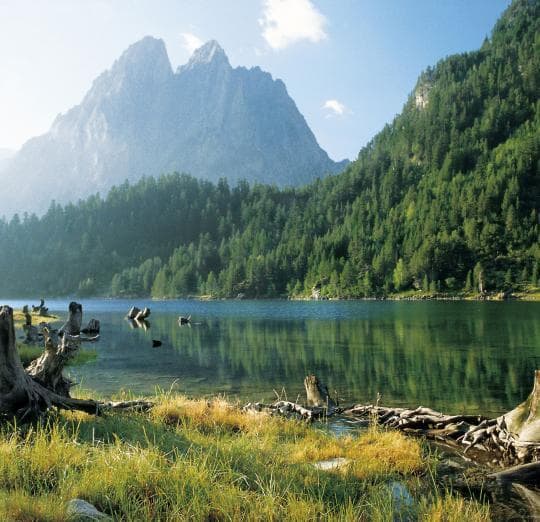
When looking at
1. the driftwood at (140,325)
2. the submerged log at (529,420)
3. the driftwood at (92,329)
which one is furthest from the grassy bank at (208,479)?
the driftwood at (140,325)

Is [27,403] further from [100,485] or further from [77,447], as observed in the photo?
[100,485]

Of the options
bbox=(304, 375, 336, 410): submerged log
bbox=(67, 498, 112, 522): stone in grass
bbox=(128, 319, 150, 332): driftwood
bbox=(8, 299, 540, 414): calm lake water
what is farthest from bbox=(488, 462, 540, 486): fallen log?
bbox=(128, 319, 150, 332): driftwood

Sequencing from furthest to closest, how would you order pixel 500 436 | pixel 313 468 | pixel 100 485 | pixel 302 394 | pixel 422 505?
1. pixel 302 394
2. pixel 500 436
3. pixel 313 468
4. pixel 422 505
5. pixel 100 485

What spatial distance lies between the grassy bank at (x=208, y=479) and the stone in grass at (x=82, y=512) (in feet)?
0.38

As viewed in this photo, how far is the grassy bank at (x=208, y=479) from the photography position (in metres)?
7.20

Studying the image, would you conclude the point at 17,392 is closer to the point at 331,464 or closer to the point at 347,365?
the point at 331,464

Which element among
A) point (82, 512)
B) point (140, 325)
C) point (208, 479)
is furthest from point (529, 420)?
point (140, 325)

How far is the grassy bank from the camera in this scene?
7195 mm

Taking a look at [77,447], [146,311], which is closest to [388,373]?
[77,447]

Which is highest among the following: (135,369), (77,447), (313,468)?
(77,447)

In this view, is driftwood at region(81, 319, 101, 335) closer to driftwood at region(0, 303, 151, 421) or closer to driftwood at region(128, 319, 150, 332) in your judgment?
driftwood at region(128, 319, 150, 332)

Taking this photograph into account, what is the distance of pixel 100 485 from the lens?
7582 mm

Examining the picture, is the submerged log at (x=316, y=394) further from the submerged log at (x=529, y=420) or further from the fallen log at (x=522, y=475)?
the fallen log at (x=522, y=475)

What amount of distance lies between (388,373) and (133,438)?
2306 cm
